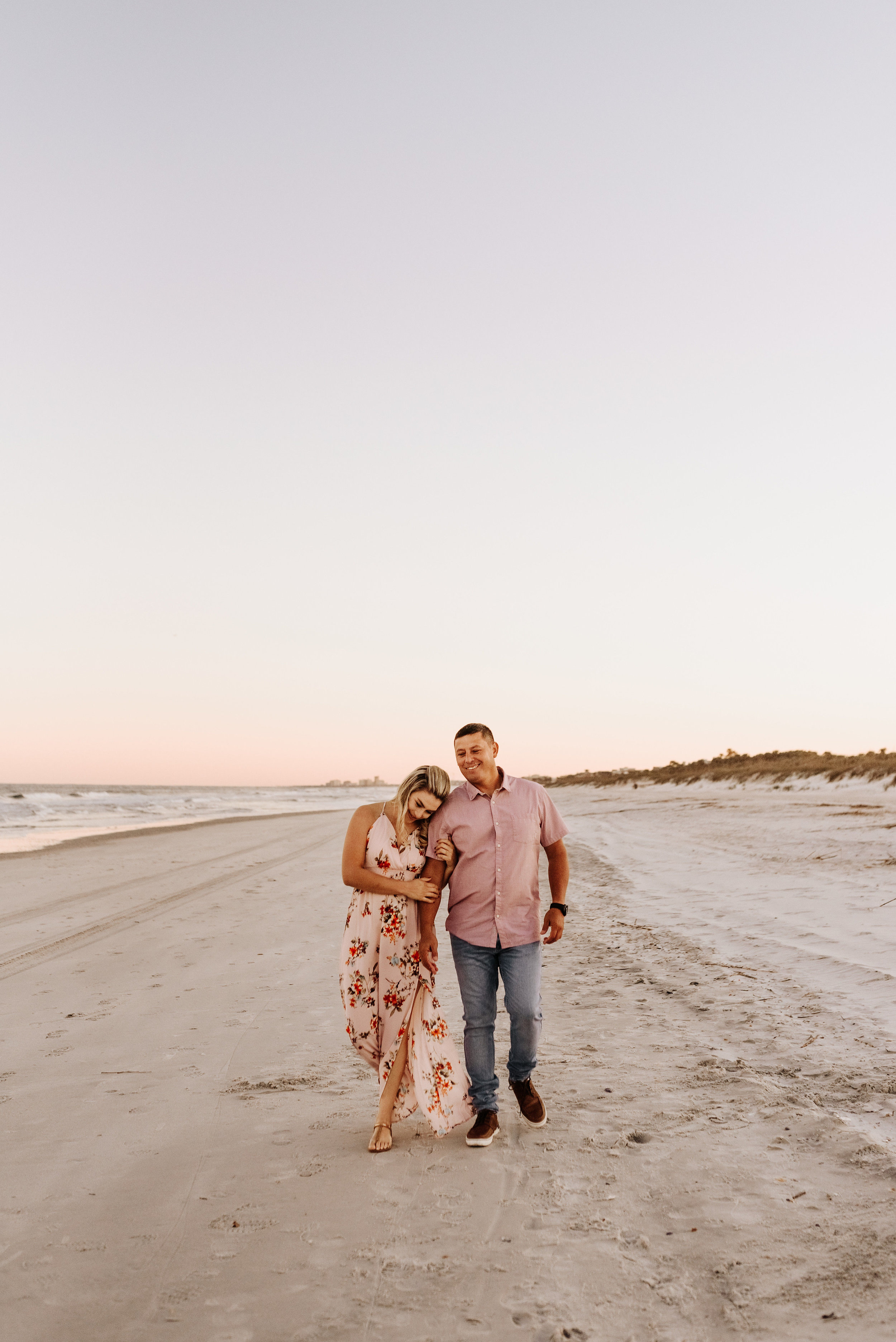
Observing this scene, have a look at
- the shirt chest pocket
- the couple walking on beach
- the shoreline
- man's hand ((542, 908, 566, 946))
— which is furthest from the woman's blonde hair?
the shoreline

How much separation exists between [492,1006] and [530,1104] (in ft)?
1.64

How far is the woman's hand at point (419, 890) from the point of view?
4.13 metres

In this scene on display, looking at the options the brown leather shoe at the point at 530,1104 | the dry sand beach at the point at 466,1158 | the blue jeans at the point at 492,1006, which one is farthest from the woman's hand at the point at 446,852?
the dry sand beach at the point at 466,1158

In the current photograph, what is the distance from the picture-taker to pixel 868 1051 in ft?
16.7

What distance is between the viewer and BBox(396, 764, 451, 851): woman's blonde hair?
167 inches

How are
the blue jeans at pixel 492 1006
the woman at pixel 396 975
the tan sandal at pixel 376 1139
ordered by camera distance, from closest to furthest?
the tan sandal at pixel 376 1139 < the woman at pixel 396 975 < the blue jeans at pixel 492 1006

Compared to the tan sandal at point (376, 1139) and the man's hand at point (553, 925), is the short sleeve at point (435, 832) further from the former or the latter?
the tan sandal at point (376, 1139)

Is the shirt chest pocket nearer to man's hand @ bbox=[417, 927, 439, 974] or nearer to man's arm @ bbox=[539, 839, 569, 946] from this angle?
man's arm @ bbox=[539, 839, 569, 946]

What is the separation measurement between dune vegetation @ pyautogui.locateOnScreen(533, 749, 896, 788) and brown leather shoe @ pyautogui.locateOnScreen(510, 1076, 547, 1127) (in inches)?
955

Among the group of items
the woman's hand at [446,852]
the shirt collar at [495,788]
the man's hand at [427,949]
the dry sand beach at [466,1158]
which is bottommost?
the dry sand beach at [466,1158]

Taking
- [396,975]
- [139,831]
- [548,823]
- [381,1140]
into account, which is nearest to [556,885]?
[548,823]

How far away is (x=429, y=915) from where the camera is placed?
425cm

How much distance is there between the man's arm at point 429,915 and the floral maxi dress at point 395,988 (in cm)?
3

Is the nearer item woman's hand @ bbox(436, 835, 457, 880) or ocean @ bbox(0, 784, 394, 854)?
woman's hand @ bbox(436, 835, 457, 880)
